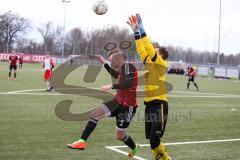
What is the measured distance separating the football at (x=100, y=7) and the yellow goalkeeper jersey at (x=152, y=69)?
2.49m

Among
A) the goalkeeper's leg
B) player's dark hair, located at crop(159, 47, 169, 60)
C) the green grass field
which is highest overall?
player's dark hair, located at crop(159, 47, 169, 60)

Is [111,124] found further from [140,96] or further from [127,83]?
[140,96]

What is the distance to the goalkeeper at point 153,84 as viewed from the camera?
7.65 meters

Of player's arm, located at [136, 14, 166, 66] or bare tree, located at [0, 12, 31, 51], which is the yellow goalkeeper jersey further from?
bare tree, located at [0, 12, 31, 51]

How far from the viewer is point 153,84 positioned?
7809mm

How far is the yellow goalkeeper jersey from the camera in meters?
7.60

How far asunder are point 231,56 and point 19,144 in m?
120

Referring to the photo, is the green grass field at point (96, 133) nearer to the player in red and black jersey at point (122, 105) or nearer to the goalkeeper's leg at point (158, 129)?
the player in red and black jersey at point (122, 105)

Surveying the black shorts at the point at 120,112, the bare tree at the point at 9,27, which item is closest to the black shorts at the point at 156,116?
the black shorts at the point at 120,112

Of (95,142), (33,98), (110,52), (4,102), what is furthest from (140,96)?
(110,52)

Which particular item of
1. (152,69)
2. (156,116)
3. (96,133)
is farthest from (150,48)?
(96,133)

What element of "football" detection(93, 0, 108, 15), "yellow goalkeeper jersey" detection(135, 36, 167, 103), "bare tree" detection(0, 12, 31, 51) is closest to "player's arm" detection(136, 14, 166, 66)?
"yellow goalkeeper jersey" detection(135, 36, 167, 103)

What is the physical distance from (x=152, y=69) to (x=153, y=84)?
11.1 inches

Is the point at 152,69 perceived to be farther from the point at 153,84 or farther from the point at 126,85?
the point at 126,85
